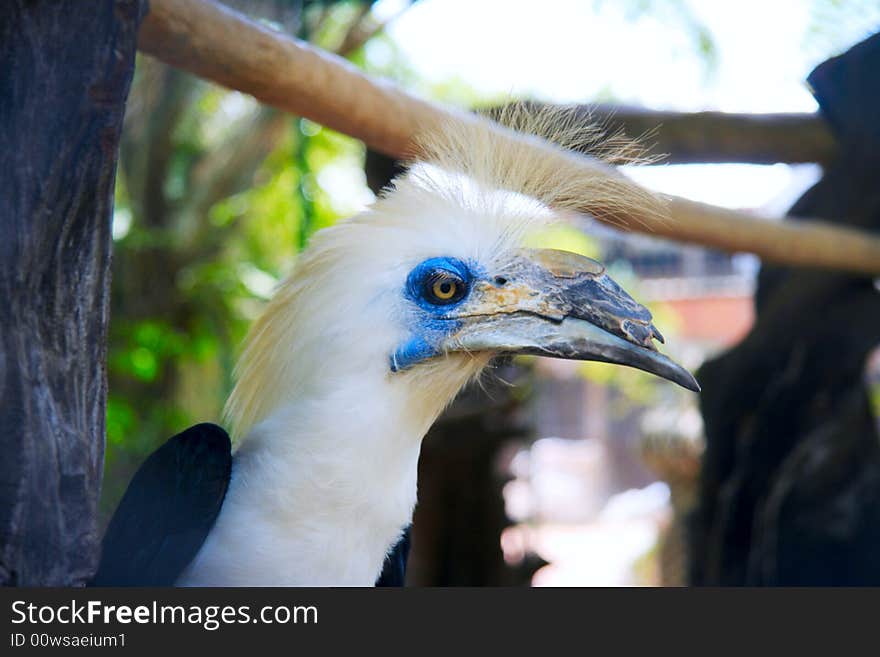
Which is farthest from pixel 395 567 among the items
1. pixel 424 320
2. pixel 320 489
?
pixel 424 320

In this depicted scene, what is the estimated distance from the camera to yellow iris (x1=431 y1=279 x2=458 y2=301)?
4.16ft

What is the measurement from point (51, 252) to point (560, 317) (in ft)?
2.04

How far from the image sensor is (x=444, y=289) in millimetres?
1274

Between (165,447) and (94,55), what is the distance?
55 centimetres

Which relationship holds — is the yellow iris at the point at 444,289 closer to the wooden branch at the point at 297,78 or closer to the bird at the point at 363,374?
the bird at the point at 363,374

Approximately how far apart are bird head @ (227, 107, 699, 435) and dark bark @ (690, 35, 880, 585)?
1.72 meters

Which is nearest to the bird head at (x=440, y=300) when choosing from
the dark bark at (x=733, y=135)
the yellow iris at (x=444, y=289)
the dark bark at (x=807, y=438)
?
the yellow iris at (x=444, y=289)

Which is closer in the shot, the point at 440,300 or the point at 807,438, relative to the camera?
the point at 440,300

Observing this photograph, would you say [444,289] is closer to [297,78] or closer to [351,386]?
[351,386]

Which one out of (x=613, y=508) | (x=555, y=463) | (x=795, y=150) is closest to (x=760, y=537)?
(x=795, y=150)

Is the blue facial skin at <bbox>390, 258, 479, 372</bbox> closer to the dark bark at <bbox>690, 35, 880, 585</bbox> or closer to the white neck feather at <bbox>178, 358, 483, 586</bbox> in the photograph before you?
the white neck feather at <bbox>178, 358, 483, 586</bbox>

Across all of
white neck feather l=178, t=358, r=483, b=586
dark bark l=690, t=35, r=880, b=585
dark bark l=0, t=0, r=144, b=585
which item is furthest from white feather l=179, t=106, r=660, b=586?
dark bark l=690, t=35, r=880, b=585

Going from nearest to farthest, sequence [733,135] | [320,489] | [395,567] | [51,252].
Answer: [51,252] < [320,489] < [395,567] < [733,135]

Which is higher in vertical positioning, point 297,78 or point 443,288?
point 297,78
